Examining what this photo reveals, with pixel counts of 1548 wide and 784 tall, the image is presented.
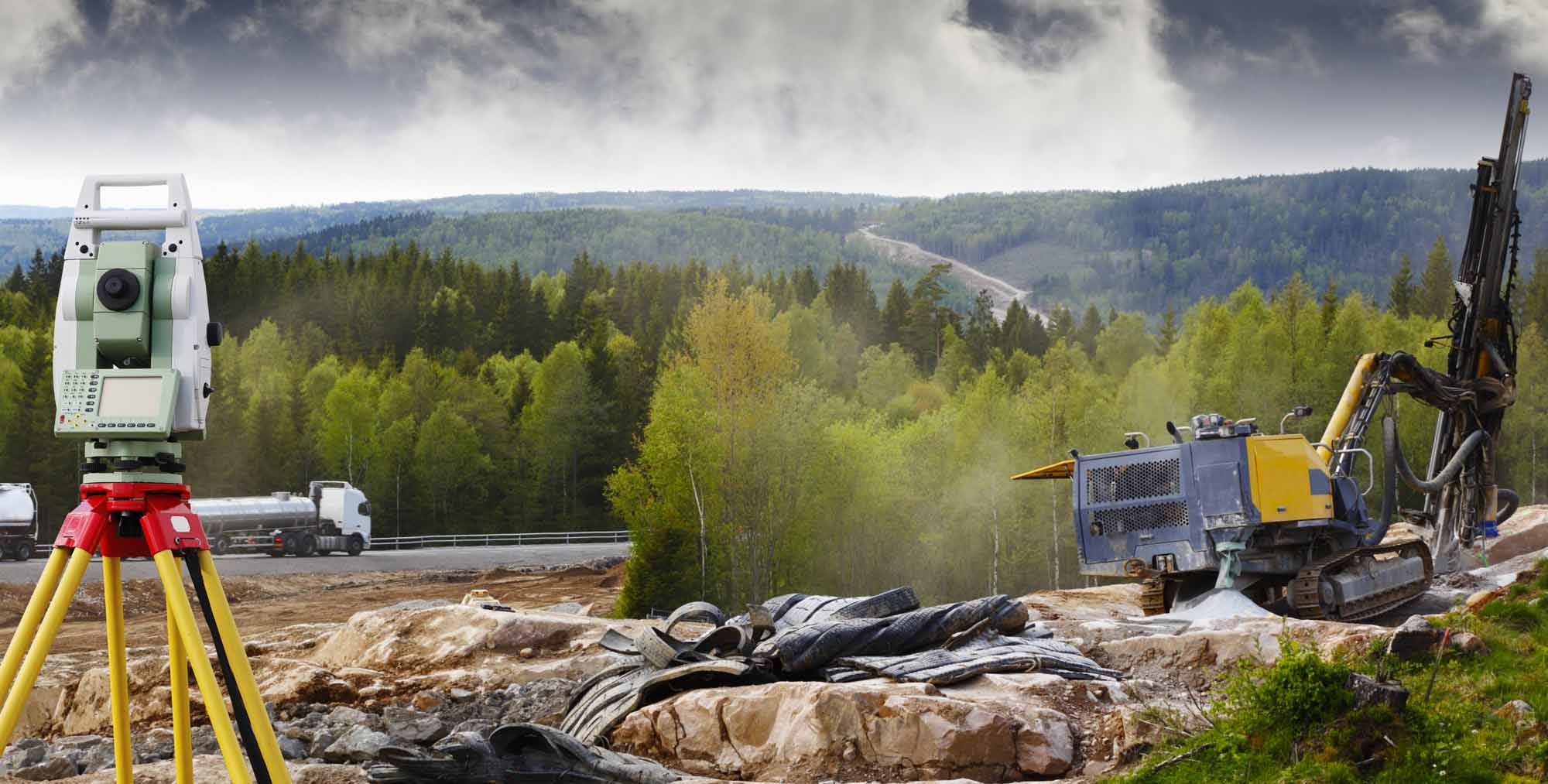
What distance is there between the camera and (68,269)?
509 cm

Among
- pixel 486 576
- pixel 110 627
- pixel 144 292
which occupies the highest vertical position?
pixel 144 292

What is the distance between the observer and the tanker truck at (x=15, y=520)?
3891cm

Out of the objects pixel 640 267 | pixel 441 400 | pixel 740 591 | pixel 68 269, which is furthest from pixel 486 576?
pixel 640 267

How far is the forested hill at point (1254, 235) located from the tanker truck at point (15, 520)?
442ft

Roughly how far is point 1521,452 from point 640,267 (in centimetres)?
6379

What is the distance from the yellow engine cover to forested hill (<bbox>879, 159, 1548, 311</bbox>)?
481 ft

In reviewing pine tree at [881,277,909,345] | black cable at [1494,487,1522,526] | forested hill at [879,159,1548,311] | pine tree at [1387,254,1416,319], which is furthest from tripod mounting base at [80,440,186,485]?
forested hill at [879,159,1548,311]

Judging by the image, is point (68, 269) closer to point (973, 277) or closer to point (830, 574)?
point (830, 574)

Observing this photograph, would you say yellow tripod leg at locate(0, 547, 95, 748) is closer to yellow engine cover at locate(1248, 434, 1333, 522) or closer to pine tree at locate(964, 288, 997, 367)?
yellow engine cover at locate(1248, 434, 1333, 522)

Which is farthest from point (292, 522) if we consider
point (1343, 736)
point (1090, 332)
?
point (1090, 332)

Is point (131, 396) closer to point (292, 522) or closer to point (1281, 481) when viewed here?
point (1281, 481)

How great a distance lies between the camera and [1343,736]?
7.70 metres

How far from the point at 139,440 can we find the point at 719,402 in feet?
100

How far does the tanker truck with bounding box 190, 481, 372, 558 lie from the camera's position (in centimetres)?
4103
